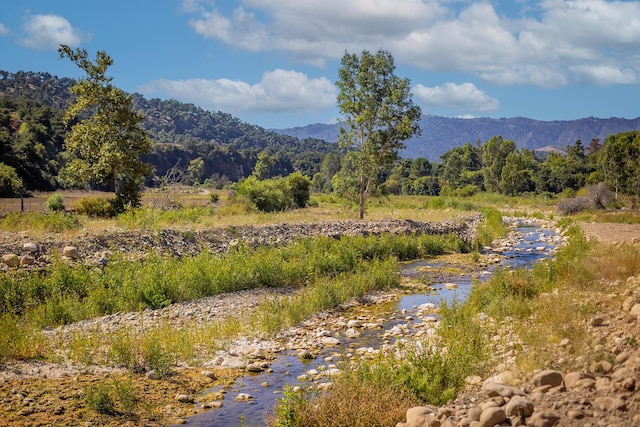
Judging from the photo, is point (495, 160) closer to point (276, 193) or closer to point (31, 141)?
point (276, 193)

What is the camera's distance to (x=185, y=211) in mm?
25672

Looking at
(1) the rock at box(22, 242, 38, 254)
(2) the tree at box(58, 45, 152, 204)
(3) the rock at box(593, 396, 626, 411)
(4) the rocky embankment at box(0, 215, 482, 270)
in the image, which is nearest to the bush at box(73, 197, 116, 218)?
(2) the tree at box(58, 45, 152, 204)

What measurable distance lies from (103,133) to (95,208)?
385 centimetres

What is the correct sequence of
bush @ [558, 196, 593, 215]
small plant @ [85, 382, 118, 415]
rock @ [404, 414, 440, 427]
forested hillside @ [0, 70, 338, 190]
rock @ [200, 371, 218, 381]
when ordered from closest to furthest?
Result: rock @ [404, 414, 440, 427] < small plant @ [85, 382, 118, 415] < rock @ [200, 371, 218, 381] < bush @ [558, 196, 593, 215] < forested hillside @ [0, 70, 338, 190]

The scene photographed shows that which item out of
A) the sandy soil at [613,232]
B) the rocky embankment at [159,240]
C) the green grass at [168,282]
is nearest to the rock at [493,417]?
the green grass at [168,282]

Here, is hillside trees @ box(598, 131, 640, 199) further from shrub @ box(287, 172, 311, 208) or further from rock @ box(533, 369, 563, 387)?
rock @ box(533, 369, 563, 387)

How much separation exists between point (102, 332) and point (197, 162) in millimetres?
114684

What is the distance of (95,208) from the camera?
2606 centimetres

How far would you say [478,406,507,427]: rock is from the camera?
5.89 m

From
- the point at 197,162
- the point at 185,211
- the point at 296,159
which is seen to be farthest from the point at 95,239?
the point at 296,159

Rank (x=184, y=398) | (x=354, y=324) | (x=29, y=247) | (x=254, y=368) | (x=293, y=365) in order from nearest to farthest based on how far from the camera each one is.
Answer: (x=184, y=398)
(x=254, y=368)
(x=293, y=365)
(x=354, y=324)
(x=29, y=247)

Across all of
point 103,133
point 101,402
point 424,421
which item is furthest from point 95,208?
point 424,421

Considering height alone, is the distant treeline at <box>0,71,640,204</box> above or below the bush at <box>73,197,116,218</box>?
above

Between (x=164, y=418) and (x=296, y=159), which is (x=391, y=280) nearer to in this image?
(x=164, y=418)
